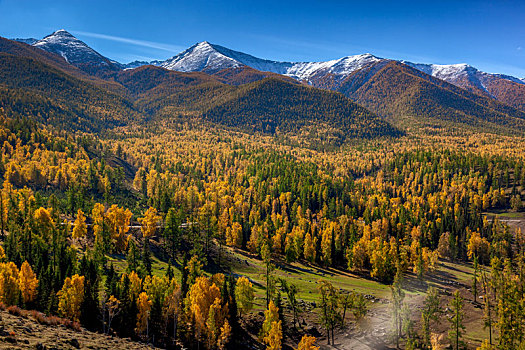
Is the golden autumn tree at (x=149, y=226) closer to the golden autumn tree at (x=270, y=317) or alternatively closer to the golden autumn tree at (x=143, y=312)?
the golden autumn tree at (x=143, y=312)

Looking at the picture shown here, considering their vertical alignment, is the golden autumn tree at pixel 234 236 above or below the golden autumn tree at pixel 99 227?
below

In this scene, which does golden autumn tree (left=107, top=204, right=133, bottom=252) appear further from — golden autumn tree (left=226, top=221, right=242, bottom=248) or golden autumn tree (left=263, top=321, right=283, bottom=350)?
golden autumn tree (left=263, top=321, right=283, bottom=350)

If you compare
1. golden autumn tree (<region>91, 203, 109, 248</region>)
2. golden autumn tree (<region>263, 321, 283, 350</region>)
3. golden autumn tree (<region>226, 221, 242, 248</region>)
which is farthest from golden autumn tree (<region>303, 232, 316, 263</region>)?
golden autumn tree (<region>91, 203, 109, 248</region>)

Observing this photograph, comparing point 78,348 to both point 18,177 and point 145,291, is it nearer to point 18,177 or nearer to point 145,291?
point 145,291

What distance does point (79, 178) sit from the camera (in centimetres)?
18312

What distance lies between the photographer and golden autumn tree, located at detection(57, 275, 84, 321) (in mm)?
62281

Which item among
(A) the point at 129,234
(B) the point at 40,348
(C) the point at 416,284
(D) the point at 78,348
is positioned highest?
(B) the point at 40,348

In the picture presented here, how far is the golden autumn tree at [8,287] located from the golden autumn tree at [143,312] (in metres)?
22.8

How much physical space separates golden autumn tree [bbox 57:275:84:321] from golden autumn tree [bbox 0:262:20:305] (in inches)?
333

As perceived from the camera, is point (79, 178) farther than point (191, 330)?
Yes

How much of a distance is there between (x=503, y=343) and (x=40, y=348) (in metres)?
76.6

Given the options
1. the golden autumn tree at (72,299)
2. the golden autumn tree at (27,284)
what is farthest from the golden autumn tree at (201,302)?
the golden autumn tree at (27,284)

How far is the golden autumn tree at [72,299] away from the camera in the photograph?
62281mm

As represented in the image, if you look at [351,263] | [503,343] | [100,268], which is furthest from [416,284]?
[100,268]
